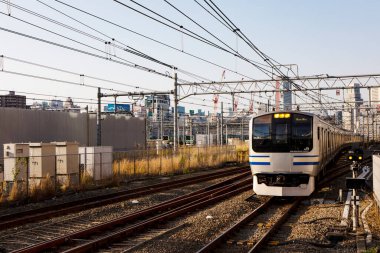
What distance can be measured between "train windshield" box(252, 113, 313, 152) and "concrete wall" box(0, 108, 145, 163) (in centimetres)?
1857

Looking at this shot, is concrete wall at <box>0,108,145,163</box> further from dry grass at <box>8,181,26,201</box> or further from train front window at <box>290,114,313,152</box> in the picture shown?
train front window at <box>290,114,313,152</box>

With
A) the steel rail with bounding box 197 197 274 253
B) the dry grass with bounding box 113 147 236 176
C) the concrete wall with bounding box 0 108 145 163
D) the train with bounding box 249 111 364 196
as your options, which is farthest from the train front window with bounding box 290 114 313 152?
the concrete wall with bounding box 0 108 145 163

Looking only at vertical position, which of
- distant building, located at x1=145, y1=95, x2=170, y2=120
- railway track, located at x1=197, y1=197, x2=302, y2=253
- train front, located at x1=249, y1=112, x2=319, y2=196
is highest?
distant building, located at x1=145, y1=95, x2=170, y2=120

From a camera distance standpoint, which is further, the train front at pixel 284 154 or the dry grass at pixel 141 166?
the dry grass at pixel 141 166

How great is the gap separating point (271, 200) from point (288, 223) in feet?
13.3

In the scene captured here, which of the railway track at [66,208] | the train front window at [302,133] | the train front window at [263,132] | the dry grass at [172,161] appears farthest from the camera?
the dry grass at [172,161]

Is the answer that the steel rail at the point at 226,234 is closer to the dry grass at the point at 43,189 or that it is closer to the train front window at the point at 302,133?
the train front window at the point at 302,133

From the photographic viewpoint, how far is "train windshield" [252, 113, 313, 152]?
15359mm

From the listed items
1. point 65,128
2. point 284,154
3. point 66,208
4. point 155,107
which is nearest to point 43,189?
point 66,208

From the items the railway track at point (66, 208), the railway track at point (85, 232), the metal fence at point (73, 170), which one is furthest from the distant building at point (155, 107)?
the railway track at point (85, 232)

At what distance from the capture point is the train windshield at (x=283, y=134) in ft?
50.4

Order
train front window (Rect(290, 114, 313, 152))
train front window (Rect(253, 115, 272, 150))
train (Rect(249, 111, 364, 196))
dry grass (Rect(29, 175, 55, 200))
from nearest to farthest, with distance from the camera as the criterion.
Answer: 1. train (Rect(249, 111, 364, 196))
2. train front window (Rect(290, 114, 313, 152))
3. train front window (Rect(253, 115, 272, 150))
4. dry grass (Rect(29, 175, 55, 200))

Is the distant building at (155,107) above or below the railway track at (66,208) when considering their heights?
above

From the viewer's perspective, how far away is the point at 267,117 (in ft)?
51.9
